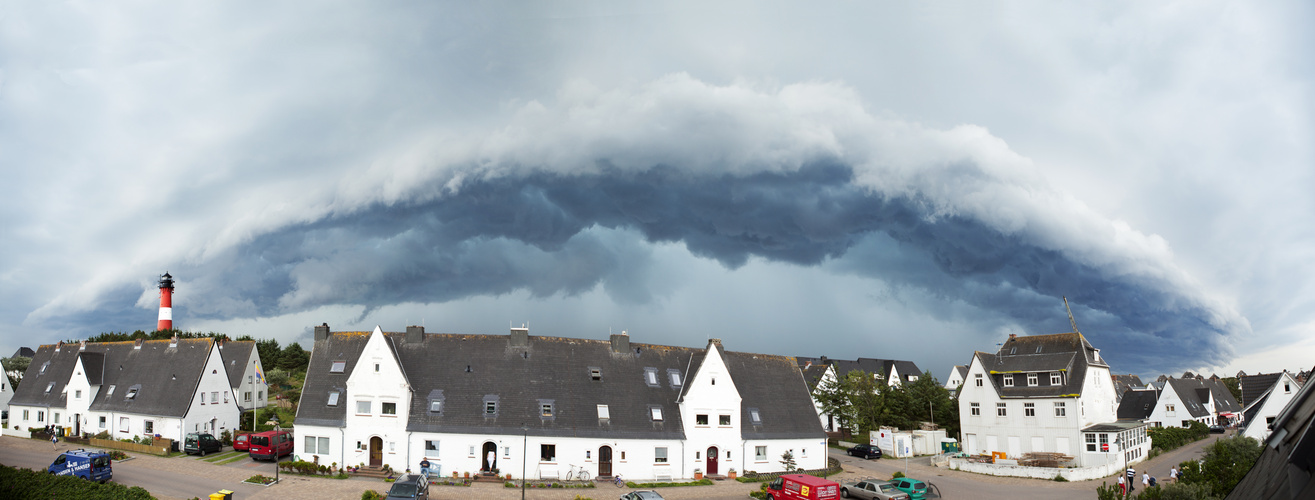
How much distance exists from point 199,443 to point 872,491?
163ft

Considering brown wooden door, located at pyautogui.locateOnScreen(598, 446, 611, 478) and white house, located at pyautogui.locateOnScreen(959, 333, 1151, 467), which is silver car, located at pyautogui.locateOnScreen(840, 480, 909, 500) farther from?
white house, located at pyautogui.locateOnScreen(959, 333, 1151, 467)

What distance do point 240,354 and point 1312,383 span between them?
8948 centimetres

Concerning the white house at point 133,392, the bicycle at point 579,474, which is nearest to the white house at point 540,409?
the bicycle at point 579,474

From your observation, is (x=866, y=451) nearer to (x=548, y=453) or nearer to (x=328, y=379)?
(x=548, y=453)

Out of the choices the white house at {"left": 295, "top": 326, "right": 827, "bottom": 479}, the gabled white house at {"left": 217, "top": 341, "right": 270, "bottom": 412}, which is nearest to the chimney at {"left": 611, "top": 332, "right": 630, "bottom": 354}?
the white house at {"left": 295, "top": 326, "right": 827, "bottom": 479}

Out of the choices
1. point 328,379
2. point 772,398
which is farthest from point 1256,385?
point 328,379

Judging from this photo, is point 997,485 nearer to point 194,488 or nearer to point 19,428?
point 194,488

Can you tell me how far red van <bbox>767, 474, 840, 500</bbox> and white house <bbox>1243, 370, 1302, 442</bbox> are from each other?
146 feet

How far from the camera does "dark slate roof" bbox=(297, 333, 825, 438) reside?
49031 millimetres

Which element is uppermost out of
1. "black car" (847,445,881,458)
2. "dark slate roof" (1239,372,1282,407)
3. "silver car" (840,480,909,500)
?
"dark slate roof" (1239,372,1282,407)

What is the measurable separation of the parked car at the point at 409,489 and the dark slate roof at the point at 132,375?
106 ft

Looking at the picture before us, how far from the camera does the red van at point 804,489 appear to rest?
38031mm

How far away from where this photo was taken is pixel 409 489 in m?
35.0

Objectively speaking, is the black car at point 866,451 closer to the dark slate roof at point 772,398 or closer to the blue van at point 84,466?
the dark slate roof at point 772,398
